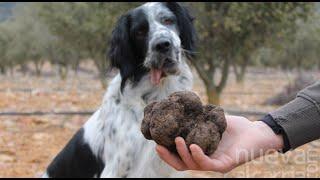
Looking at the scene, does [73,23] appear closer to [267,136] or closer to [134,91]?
[134,91]

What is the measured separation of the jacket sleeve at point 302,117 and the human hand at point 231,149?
0.23ft

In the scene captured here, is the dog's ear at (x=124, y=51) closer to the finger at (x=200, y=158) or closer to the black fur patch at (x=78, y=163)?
the black fur patch at (x=78, y=163)

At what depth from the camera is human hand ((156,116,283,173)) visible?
212 centimetres

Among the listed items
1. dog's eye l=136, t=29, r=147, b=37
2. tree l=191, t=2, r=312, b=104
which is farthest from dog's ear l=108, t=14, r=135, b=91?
tree l=191, t=2, r=312, b=104

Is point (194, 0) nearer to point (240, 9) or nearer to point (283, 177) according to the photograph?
point (240, 9)

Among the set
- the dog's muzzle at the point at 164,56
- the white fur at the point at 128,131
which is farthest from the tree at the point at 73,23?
the dog's muzzle at the point at 164,56

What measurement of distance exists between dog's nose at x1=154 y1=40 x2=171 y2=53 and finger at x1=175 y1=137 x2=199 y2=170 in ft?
7.51

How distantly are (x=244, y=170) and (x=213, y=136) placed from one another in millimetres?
Answer: 5179

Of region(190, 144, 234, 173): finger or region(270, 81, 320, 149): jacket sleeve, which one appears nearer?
region(190, 144, 234, 173): finger

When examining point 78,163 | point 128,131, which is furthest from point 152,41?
point 78,163

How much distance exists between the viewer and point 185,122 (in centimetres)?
222

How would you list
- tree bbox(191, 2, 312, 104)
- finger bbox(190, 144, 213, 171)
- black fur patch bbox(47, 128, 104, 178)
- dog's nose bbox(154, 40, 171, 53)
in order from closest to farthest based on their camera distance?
finger bbox(190, 144, 213, 171) < dog's nose bbox(154, 40, 171, 53) < black fur patch bbox(47, 128, 104, 178) < tree bbox(191, 2, 312, 104)

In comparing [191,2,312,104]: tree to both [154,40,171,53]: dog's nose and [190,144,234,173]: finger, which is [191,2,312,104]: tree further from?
[190,144,234,173]: finger

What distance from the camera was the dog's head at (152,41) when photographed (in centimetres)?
441
